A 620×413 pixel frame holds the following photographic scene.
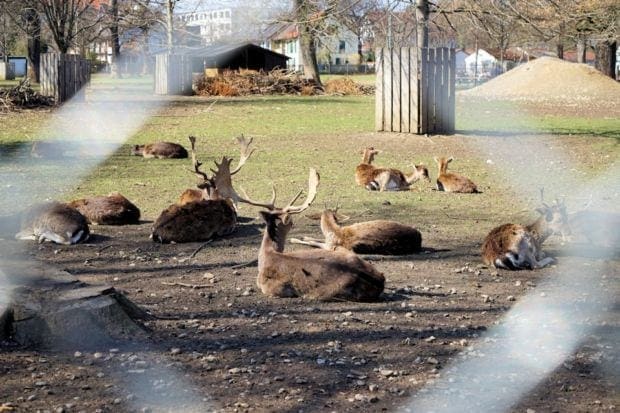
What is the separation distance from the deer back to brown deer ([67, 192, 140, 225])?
90cm

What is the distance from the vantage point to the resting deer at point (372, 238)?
27.0 ft

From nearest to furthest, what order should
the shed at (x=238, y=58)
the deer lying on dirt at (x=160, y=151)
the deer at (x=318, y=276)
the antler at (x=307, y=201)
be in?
the deer at (x=318, y=276)
the antler at (x=307, y=201)
the deer lying on dirt at (x=160, y=151)
the shed at (x=238, y=58)

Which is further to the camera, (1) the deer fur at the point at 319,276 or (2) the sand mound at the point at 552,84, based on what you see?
(2) the sand mound at the point at 552,84

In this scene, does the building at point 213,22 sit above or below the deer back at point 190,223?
above

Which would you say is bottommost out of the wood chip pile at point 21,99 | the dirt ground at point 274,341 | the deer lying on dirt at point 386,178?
the dirt ground at point 274,341

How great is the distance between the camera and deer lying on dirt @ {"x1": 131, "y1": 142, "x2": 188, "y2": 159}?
15.6m

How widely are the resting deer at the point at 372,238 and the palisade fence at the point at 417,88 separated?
34.8ft

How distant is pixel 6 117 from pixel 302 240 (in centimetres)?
1745

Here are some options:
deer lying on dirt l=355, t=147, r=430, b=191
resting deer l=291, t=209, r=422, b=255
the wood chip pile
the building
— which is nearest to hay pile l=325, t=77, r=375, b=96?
the building

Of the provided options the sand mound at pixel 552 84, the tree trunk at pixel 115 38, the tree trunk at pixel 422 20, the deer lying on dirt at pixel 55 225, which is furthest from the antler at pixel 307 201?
the tree trunk at pixel 115 38

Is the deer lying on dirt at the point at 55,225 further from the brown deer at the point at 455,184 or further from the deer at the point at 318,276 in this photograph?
the brown deer at the point at 455,184

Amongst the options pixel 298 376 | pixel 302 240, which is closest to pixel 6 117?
pixel 302 240

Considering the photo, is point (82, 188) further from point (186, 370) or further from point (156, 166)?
point (186, 370)

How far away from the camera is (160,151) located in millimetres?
15664
